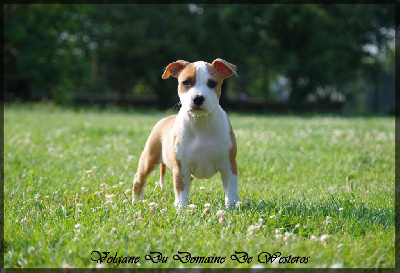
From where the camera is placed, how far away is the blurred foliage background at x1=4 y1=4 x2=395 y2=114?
25.2 m

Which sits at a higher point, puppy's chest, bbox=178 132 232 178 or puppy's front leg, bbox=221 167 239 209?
puppy's chest, bbox=178 132 232 178

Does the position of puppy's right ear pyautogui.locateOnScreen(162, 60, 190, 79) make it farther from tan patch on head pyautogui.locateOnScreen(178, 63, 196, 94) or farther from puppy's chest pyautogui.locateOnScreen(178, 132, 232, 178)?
puppy's chest pyautogui.locateOnScreen(178, 132, 232, 178)

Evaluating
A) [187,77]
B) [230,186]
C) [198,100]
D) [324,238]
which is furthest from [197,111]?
[324,238]

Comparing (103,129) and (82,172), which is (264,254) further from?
(103,129)

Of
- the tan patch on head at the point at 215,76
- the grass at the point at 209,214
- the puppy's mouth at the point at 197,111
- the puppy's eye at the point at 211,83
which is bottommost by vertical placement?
the grass at the point at 209,214

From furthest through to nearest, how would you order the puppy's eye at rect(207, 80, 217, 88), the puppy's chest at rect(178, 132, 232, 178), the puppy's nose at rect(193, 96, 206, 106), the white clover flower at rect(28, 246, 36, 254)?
the puppy's chest at rect(178, 132, 232, 178), the puppy's eye at rect(207, 80, 217, 88), the puppy's nose at rect(193, 96, 206, 106), the white clover flower at rect(28, 246, 36, 254)

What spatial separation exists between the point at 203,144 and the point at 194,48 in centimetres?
2347

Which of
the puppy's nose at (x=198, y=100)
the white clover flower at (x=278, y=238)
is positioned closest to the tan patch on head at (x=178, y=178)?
the puppy's nose at (x=198, y=100)

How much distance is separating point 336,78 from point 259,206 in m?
24.1

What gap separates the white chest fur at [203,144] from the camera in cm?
399

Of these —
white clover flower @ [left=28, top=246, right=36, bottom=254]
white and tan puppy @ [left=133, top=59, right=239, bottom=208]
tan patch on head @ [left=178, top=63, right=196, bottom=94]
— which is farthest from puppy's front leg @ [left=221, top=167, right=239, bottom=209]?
white clover flower @ [left=28, top=246, right=36, bottom=254]

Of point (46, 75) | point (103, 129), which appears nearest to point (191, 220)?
point (103, 129)

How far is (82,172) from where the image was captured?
236 inches

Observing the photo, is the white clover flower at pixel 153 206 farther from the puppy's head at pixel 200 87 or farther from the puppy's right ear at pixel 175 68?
the puppy's right ear at pixel 175 68
